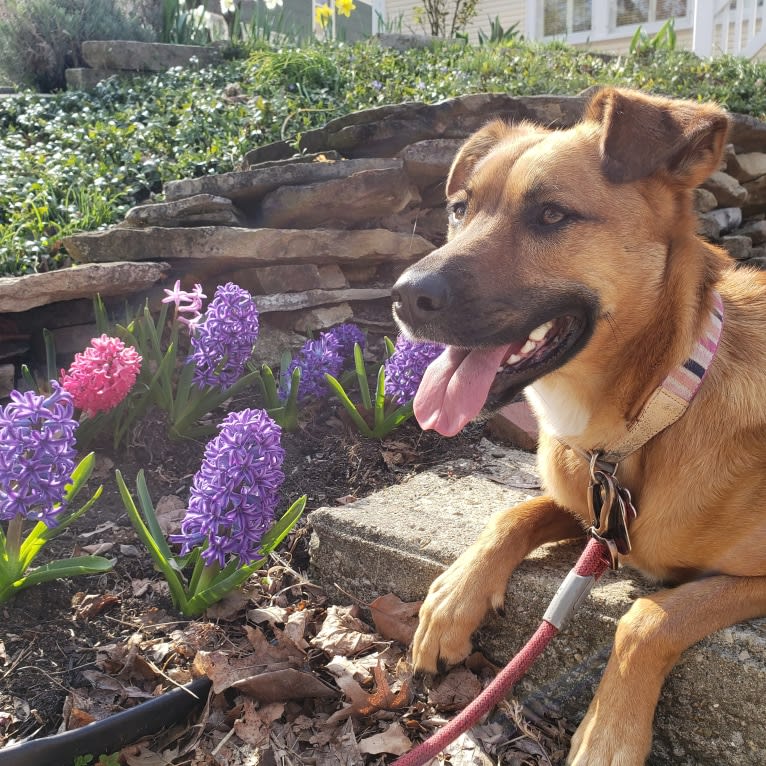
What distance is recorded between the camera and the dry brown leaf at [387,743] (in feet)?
6.57

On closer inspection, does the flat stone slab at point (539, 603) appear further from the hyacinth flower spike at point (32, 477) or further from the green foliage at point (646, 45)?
the green foliage at point (646, 45)

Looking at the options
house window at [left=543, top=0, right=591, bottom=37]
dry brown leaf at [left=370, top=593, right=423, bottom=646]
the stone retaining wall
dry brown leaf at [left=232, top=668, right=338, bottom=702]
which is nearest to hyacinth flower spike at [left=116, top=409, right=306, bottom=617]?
dry brown leaf at [left=232, top=668, right=338, bottom=702]

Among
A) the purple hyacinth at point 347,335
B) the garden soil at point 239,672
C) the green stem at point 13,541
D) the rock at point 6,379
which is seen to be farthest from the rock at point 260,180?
the green stem at point 13,541

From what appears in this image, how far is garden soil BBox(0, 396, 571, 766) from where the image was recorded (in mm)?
2003

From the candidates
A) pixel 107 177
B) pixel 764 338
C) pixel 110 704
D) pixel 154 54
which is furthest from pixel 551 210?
pixel 154 54

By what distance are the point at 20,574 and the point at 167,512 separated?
77 centimetres

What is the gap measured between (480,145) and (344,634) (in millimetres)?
1782

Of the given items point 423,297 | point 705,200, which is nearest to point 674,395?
point 423,297

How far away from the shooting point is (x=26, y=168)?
5367mm

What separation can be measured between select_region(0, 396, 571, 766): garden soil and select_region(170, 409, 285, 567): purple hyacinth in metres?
0.30

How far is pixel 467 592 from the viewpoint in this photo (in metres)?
2.14

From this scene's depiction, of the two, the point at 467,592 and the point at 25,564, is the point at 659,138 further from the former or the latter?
the point at 25,564

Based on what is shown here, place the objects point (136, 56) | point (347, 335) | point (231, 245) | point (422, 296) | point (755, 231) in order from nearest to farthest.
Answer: point (422, 296)
point (347, 335)
point (231, 245)
point (755, 231)
point (136, 56)

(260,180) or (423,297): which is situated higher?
(260,180)
